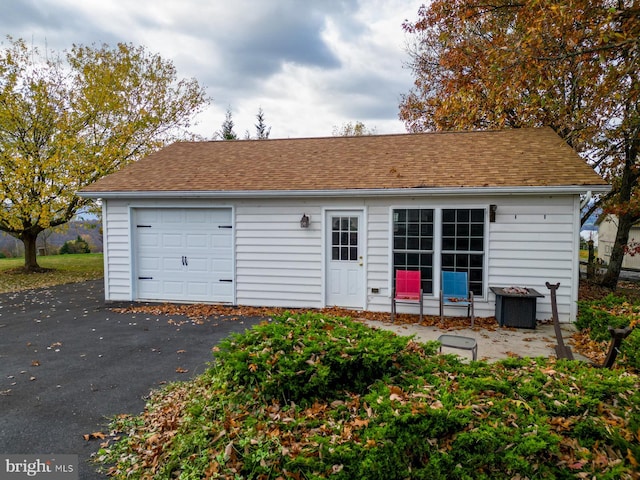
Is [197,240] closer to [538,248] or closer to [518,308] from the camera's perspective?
[518,308]

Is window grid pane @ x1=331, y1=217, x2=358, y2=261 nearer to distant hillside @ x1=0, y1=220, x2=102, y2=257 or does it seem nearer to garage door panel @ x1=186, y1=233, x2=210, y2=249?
garage door panel @ x1=186, y1=233, x2=210, y2=249

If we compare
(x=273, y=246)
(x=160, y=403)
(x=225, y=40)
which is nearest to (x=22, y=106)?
(x=225, y=40)

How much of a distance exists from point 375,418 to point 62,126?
48.6 ft

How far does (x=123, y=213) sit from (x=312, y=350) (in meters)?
7.21

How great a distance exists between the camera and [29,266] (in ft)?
45.0

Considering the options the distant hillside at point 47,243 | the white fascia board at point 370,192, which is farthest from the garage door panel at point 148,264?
the distant hillside at point 47,243

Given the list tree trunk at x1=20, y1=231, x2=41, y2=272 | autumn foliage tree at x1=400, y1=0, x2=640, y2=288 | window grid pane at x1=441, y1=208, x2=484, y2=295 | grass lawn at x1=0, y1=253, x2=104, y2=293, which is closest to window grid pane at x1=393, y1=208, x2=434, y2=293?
window grid pane at x1=441, y1=208, x2=484, y2=295

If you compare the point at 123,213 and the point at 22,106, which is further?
the point at 22,106

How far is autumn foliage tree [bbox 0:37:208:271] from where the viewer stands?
39.6 ft

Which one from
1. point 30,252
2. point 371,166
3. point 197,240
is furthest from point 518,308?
point 30,252

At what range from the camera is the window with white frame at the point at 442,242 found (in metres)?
7.00

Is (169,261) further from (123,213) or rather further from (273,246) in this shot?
(273,246)

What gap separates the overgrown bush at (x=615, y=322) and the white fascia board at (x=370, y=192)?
2.13 metres

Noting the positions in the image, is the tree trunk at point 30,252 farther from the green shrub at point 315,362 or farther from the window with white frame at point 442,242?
the green shrub at point 315,362
